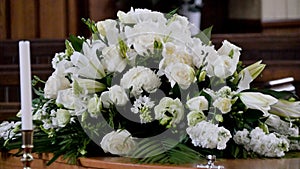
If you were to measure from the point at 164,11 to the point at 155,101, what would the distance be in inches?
155

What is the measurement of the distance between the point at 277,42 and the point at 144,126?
3006 millimetres

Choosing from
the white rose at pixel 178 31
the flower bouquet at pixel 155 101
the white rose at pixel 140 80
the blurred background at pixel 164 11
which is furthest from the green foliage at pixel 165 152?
the blurred background at pixel 164 11

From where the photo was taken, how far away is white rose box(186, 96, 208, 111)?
123cm

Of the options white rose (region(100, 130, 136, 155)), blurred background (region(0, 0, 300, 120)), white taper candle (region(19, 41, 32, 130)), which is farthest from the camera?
blurred background (region(0, 0, 300, 120))

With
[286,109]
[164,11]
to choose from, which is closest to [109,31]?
[286,109]

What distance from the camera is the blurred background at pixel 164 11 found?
11.7ft

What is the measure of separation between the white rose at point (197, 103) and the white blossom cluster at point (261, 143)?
0.29 ft

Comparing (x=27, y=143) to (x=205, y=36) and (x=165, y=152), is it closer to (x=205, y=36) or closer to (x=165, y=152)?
(x=165, y=152)

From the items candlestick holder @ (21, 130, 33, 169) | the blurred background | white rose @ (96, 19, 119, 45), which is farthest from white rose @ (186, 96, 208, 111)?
the blurred background

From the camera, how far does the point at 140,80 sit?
49.4 inches

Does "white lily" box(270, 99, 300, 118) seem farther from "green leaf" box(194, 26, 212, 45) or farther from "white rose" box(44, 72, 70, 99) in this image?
"white rose" box(44, 72, 70, 99)

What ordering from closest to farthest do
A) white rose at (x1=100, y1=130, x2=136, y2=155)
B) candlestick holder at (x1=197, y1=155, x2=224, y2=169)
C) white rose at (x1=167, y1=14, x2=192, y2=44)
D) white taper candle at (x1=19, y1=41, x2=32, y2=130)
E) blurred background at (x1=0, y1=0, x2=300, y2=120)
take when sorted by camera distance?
1. white taper candle at (x1=19, y1=41, x2=32, y2=130)
2. candlestick holder at (x1=197, y1=155, x2=224, y2=169)
3. white rose at (x1=100, y1=130, x2=136, y2=155)
4. white rose at (x1=167, y1=14, x2=192, y2=44)
5. blurred background at (x1=0, y1=0, x2=300, y2=120)

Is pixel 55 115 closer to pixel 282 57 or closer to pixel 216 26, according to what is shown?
pixel 282 57

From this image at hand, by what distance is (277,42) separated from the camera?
13.6 ft
